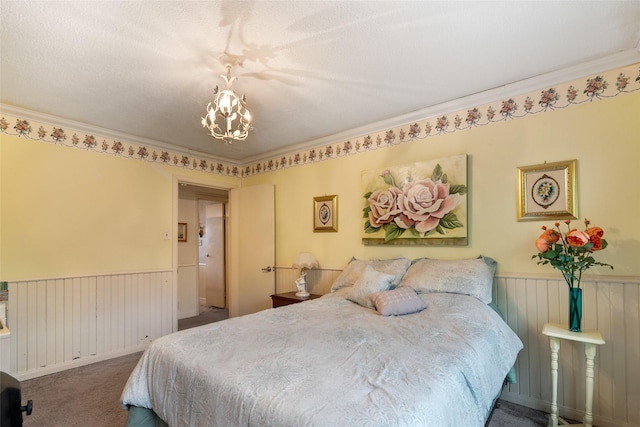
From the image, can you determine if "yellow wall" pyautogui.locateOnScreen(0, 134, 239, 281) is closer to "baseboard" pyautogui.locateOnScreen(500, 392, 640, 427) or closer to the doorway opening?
the doorway opening

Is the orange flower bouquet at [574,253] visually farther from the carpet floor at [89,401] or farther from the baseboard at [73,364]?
the baseboard at [73,364]

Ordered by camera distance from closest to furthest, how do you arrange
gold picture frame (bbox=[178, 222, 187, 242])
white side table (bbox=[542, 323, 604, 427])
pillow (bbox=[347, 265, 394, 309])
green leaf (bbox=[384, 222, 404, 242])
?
white side table (bbox=[542, 323, 604, 427]), pillow (bbox=[347, 265, 394, 309]), green leaf (bbox=[384, 222, 404, 242]), gold picture frame (bbox=[178, 222, 187, 242])

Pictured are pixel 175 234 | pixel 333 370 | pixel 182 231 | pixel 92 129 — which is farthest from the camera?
pixel 182 231

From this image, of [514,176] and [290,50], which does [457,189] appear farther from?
[290,50]

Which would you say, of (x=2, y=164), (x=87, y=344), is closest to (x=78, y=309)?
(x=87, y=344)

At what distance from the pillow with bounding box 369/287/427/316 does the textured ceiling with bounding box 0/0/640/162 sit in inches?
64.3

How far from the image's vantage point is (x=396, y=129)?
3.29 m

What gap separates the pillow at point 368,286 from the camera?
8.46 ft

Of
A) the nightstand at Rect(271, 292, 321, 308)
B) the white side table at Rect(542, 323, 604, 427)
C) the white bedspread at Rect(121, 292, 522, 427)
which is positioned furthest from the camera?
the nightstand at Rect(271, 292, 321, 308)

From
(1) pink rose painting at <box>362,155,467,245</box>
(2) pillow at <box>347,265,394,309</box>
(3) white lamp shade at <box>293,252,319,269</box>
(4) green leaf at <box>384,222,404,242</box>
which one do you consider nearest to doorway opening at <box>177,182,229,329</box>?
(3) white lamp shade at <box>293,252,319,269</box>

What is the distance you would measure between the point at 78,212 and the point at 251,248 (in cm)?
203

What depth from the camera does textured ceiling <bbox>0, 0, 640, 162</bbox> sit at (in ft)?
5.60

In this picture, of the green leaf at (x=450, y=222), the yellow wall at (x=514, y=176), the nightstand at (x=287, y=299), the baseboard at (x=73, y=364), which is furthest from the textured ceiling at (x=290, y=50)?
the baseboard at (x=73, y=364)

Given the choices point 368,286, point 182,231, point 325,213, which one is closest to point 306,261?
point 325,213
